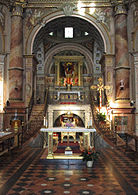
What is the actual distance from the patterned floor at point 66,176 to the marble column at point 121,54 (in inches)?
312

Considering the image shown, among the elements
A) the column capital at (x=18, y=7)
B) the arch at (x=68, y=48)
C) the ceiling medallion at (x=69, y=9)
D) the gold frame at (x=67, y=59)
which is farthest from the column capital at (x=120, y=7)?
the gold frame at (x=67, y=59)

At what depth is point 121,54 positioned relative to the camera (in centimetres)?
1678

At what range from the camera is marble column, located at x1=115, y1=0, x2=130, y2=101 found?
16.5 meters

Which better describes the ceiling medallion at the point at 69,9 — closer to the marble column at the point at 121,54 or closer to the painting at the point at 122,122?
the marble column at the point at 121,54

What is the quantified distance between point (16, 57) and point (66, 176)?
1223 centimetres

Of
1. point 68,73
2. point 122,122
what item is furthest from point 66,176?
point 68,73

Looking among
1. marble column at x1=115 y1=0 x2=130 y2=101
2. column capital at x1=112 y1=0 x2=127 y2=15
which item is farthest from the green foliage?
column capital at x1=112 y1=0 x2=127 y2=15

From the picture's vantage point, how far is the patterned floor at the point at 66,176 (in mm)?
5410

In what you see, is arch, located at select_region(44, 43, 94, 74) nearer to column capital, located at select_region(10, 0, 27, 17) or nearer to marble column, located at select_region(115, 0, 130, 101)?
column capital, located at select_region(10, 0, 27, 17)

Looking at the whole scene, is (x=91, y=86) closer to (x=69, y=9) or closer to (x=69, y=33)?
(x=69, y=9)

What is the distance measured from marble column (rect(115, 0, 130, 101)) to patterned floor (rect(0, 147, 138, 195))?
7.94 metres

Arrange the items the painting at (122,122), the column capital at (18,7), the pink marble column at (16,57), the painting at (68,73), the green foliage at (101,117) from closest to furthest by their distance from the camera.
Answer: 1. the green foliage at (101,117)
2. the painting at (122,122)
3. the pink marble column at (16,57)
4. the column capital at (18,7)
5. the painting at (68,73)

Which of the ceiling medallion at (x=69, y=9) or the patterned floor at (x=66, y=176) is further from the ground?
the ceiling medallion at (x=69, y=9)

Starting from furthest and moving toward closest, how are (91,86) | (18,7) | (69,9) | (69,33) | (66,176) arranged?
(69,33), (69,9), (18,7), (91,86), (66,176)
